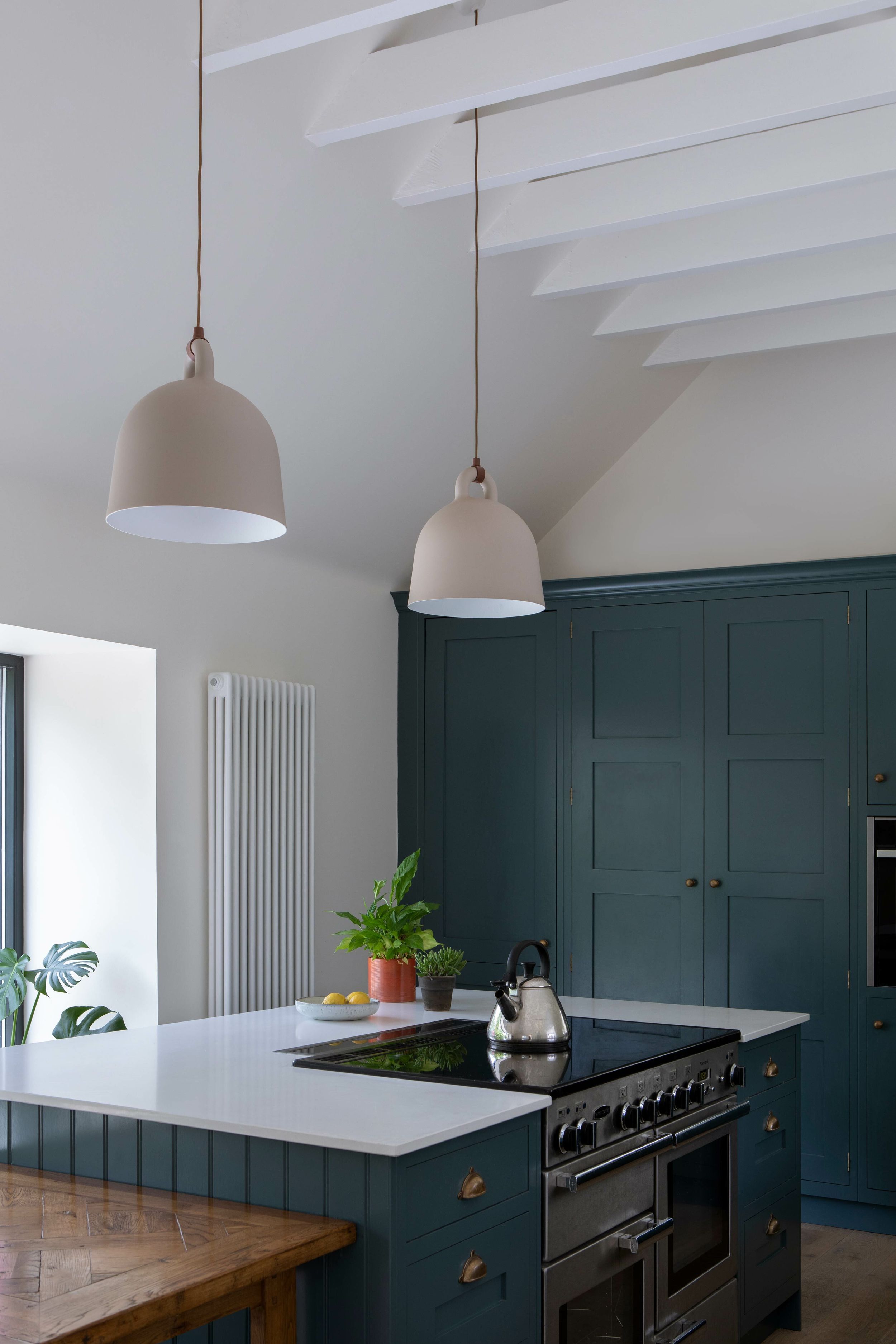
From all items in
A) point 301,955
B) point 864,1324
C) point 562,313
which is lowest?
point 864,1324

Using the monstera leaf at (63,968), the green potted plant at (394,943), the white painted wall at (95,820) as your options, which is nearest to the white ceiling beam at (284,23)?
the white painted wall at (95,820)

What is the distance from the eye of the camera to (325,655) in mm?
5027

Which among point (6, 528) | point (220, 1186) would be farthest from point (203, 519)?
point (6, 528)

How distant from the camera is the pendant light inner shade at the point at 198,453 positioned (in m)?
1.84

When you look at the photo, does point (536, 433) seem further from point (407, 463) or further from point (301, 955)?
point (301, 955)

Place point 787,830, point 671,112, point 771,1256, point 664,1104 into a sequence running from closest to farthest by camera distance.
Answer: point 664,1104
point 671,112
point 771,1256
point 787,830

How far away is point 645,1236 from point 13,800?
2.62 metres

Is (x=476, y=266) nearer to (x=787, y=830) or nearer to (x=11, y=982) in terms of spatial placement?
(x=11, y=982)

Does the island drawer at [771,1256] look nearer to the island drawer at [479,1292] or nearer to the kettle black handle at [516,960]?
the kettle black handle at [516,960]

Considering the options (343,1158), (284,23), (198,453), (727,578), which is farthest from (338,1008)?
(727,578)

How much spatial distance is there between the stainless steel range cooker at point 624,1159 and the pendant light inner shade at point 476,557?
37.4 inches

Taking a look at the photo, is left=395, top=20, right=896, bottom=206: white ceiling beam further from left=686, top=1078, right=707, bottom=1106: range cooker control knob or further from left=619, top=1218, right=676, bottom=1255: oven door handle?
left=619, top=1218, right=676, bottom=1255: oven door handle

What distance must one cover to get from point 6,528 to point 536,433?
2.14 meters

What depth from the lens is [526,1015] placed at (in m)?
2.75
